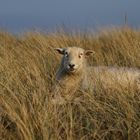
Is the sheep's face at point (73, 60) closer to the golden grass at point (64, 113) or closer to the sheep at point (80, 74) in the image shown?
the sheep at point (80, 74)

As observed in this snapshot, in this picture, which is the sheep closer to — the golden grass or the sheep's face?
the sheep's face

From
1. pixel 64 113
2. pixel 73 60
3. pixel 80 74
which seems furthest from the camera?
pixel 80 74

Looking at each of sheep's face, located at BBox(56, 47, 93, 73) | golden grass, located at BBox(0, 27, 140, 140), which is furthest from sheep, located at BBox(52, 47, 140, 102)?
golden grass, located at BBox(0, 27, 140, 140)

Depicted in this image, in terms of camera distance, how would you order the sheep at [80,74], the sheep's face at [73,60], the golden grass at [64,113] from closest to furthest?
1. the golden grass at [64,113]
2. the sheep at [80,74]
3. the sheep's face at [73,60]

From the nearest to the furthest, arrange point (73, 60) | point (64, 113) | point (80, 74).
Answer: point (64, 113), point (73, 60), point (80, 74)

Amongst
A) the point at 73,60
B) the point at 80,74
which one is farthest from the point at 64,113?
the point at 80,74

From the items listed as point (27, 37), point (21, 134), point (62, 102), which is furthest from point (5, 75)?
point (27, 37)

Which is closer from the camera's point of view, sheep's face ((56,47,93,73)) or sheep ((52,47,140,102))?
sheep ((52,47,140,102))

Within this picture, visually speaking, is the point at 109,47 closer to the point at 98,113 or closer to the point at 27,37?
the point at 27,37

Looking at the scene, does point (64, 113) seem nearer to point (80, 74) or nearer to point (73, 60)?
point (73, 60)

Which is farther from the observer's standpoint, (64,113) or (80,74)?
(80,74)

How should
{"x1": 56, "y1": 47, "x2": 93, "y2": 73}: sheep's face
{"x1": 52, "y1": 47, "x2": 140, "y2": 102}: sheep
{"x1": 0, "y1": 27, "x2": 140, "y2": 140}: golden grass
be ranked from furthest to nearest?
{"x1": 56, "y1": 47, "x2": 93, "y2": 73}: sheep's face < {"x1": 52, "y1": 47, "x2": 140, "y2": 102}: sheep < {"x1": 0, "y1": 27, "x2": 140, "y2": 140}: golden grass

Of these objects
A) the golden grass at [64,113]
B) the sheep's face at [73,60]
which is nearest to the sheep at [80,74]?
the sheep's face at [73,60]

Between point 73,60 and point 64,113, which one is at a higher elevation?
point 73,60
